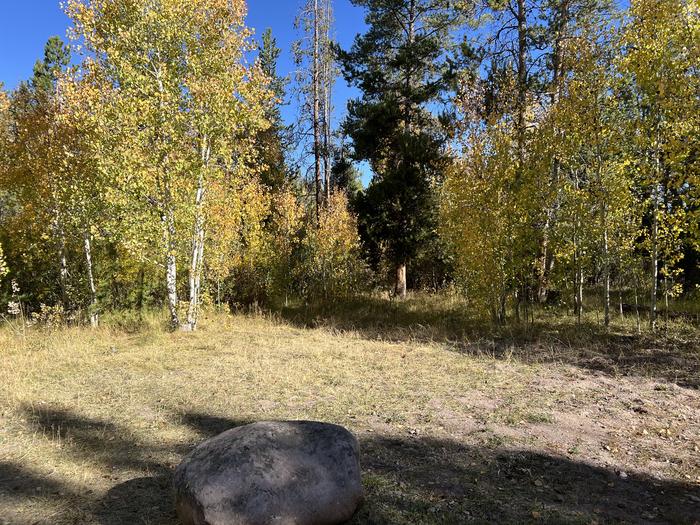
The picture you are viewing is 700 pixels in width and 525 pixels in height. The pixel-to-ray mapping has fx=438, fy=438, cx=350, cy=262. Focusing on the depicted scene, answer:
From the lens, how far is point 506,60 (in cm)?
1400

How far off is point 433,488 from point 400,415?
→ 1792mm

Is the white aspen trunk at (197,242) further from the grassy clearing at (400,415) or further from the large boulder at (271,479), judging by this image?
the large boulder at (271,479)

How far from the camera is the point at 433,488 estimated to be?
3.93 meters

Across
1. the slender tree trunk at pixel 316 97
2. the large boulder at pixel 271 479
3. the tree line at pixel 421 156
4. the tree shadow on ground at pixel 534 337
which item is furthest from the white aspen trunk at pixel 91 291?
the large boulder at pixel 271 479

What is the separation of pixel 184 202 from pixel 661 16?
37.0ft

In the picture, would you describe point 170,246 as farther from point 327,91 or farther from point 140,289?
point 327,91

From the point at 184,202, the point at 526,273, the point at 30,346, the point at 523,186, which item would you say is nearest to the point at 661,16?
the point at 523,186

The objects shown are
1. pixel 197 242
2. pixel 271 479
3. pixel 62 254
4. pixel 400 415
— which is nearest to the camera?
pixel 271 479

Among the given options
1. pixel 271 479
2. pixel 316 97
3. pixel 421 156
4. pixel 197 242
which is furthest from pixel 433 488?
pixel 316 97

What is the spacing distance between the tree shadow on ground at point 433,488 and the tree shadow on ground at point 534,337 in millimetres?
3969

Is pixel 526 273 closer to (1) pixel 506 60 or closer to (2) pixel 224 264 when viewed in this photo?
(1) pixel 506 60

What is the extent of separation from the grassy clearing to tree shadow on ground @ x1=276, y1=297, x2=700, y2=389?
0.07m

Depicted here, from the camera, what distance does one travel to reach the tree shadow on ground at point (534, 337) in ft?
26.1

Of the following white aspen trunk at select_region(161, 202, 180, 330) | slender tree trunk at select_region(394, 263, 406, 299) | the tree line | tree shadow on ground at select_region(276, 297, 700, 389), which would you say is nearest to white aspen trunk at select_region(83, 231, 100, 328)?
the tree line
